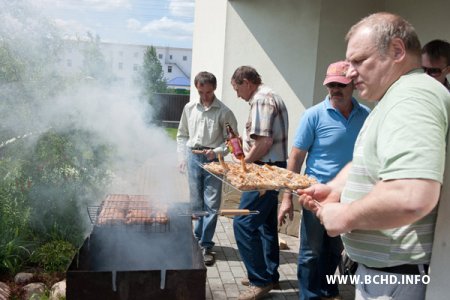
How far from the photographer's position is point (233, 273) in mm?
4660

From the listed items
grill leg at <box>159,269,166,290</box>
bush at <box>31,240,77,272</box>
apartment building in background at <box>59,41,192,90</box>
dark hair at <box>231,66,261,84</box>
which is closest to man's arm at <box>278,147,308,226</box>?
dark hair at <box>231,66,261,84</box>

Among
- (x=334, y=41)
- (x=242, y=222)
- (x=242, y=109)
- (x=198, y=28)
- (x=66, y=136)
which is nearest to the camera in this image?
(x=242, y=222)

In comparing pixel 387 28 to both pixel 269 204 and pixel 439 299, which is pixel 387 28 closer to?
pixel 439 299

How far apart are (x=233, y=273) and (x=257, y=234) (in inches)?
34.2

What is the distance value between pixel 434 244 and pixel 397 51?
0.80m

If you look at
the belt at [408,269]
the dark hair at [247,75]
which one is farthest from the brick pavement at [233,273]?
the belt at [408,269]

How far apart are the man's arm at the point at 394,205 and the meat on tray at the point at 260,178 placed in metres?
1.19

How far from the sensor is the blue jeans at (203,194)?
16.5 feet

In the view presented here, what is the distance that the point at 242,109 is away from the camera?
6.27m

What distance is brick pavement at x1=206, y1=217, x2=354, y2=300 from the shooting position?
4.19 meters

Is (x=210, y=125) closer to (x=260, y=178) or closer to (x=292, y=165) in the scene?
(x=292, y=165)

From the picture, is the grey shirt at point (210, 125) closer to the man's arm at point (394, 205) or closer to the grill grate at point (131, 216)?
the grill grate at point (131, 216)

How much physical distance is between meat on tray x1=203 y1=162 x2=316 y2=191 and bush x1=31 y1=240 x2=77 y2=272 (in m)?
1.88

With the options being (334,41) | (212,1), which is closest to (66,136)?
(212,1)
